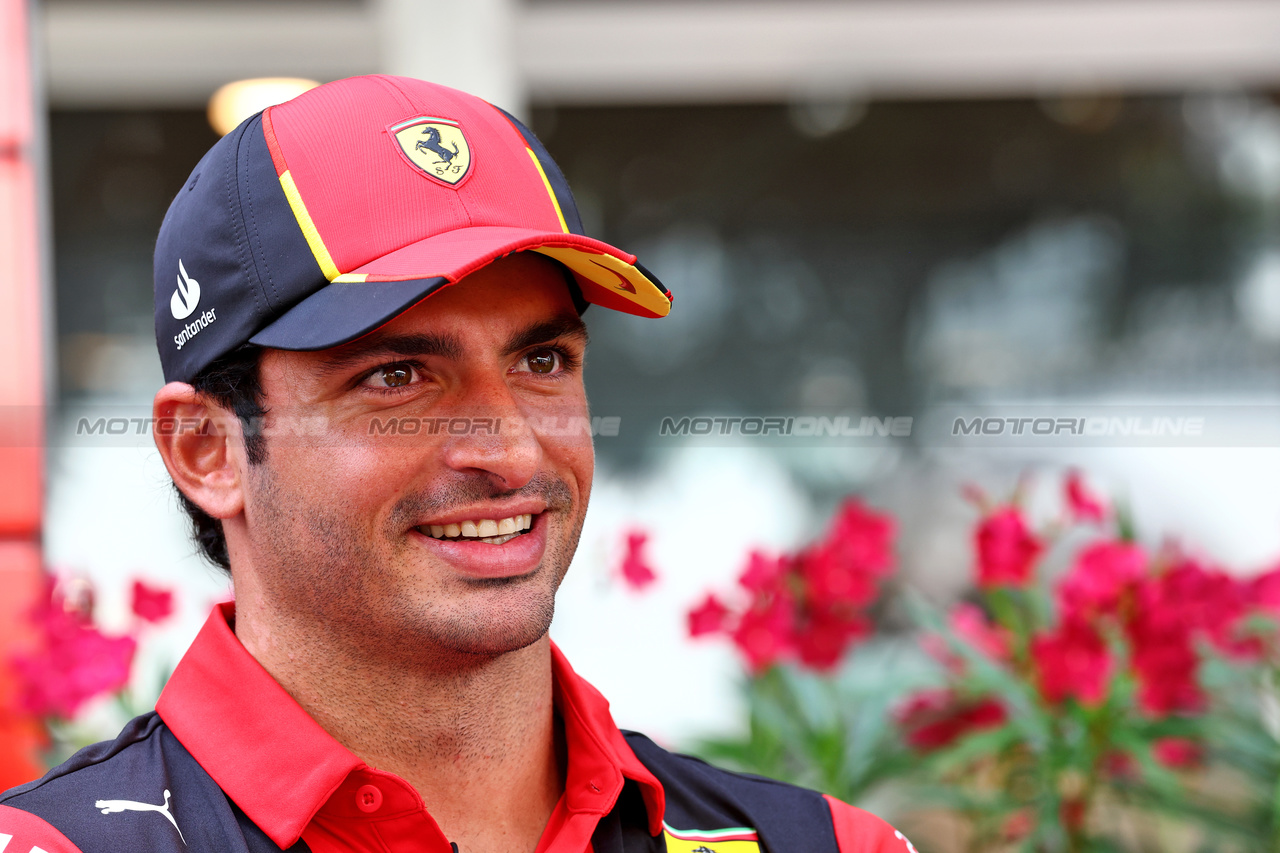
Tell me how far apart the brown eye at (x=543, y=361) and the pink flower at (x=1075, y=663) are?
1.44 metres

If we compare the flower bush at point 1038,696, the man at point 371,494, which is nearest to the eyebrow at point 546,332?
the man at point 371,494

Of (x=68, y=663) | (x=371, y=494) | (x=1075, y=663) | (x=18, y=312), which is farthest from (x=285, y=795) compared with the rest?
(x=18, y=312)

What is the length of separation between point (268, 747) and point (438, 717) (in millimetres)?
173

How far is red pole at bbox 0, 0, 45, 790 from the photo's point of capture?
276 centimetres

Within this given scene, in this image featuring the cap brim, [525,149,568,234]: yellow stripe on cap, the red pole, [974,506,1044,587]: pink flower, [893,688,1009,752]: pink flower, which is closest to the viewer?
the cap brim

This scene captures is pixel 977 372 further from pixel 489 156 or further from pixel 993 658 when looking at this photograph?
pixel 489 156

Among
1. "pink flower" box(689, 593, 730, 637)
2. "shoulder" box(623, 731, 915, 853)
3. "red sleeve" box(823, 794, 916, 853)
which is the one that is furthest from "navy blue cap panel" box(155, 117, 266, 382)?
"pink flower" box(689, 593, 730, 637)

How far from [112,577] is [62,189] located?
1.20m

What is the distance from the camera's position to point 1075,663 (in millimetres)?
2219

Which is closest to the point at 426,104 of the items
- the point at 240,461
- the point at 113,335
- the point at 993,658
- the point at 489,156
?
the point at 489,156

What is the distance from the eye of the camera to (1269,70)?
3.38m

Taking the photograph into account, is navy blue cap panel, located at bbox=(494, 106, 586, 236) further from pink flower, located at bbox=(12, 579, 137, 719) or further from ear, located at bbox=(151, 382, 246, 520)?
pink flower, located at bbox=(12, 579, 137, 719)

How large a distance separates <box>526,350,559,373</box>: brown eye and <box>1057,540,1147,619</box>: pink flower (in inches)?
58.1

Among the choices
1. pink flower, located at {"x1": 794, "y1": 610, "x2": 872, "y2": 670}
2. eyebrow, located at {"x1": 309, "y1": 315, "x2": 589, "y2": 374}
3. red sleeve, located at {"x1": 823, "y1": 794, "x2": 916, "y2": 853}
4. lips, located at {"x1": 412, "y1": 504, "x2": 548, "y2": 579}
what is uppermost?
eyebrow, located at {"x1": 309, "y1": 315, "x2": 589, "y2": 374}
